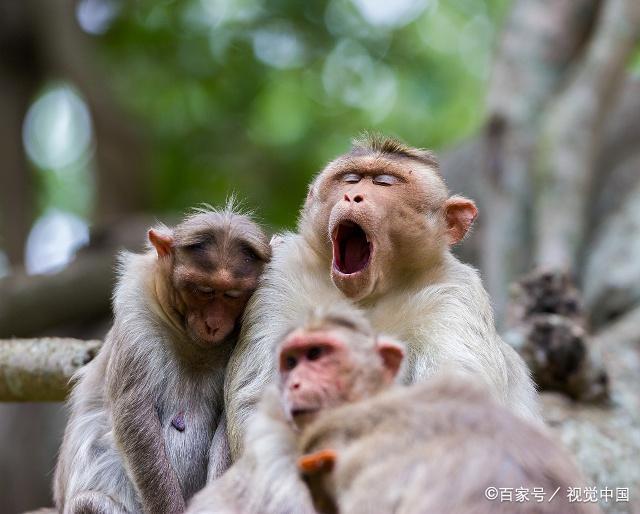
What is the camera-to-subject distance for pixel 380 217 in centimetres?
570

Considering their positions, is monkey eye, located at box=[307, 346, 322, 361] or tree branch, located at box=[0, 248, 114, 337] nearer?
monkey eye, located at box=[307, 346, 322, 361]

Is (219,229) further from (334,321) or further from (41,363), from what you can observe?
(41,363)

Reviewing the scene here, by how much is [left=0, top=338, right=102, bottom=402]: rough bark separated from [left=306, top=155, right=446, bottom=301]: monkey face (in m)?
2.13

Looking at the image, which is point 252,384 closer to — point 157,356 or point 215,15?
point 157,356

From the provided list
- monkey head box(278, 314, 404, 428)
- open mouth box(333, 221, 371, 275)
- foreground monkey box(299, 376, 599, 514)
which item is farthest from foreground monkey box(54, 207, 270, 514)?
foreground monkey box(299, 376, 599, 514)

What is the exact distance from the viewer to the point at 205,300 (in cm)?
581

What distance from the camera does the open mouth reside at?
19.0 ft

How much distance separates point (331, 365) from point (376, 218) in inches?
58.0

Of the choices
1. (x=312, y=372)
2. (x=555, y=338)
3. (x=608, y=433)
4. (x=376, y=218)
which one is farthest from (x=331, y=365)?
(x=608, y=433)

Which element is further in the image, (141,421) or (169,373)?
(169,373)

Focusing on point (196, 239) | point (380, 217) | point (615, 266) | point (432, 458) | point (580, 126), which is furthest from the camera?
point (580, 126)

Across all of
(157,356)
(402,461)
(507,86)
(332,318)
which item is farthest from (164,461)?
(507,86)

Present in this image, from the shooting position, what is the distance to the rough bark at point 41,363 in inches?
282

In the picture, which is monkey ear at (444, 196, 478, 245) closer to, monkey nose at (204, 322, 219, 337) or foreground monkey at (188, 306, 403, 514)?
monkey nose at (204, 322, 219, 337)
